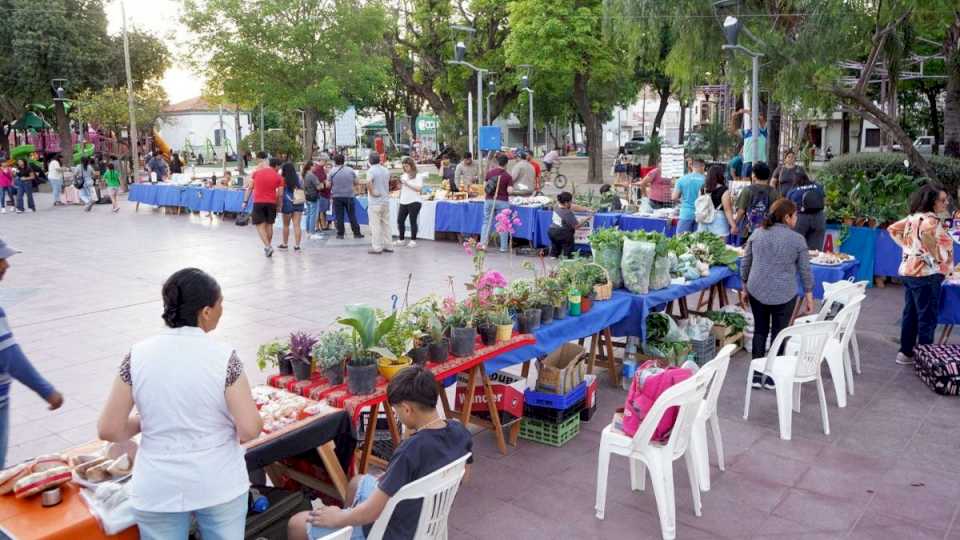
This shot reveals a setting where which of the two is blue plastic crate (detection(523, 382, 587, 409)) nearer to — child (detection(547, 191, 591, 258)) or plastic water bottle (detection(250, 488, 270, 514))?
plastic water bottle (detection(250, 488, 270, 514))

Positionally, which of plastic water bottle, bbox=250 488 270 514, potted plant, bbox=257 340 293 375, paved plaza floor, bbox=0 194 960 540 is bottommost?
paved plaza floor, bbox=0 194 960 540

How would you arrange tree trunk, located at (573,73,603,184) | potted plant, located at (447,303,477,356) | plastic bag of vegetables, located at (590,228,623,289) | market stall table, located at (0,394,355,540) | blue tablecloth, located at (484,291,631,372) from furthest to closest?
tree trunk, located at (573,73,603,184)
plastic bag of vegetables, located at (590,228,623,289)
blue tablecloth, located at (484,291,631,372)
potted plant, located at (447,303,477,356)
market stall table, located at (0,394,355,540)

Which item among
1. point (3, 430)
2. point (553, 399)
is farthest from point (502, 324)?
point (3, 430)

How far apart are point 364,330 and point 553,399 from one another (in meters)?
1.61

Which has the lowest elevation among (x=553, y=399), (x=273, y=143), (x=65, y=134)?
(x=553, y=399)

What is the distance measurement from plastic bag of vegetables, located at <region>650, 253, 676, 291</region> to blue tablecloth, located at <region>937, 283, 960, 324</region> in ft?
8.08

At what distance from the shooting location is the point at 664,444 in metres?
4.05

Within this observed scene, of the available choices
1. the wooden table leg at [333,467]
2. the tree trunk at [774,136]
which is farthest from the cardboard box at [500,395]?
the tree trunk at [774,136]

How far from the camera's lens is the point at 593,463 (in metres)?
4.91

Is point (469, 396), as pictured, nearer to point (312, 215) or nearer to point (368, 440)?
point (368, 440)

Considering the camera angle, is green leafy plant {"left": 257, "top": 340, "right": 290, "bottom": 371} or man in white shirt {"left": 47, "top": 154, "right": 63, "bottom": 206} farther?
man in white shirt {"left": 47, "top": 154, "right": 63, "bottom": 206}

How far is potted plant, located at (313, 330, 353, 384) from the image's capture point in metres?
4.07

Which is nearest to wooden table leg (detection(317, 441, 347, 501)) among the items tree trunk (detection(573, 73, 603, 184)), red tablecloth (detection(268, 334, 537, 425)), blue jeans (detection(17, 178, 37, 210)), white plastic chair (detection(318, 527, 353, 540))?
red tablecloth (detection(268, 334, 537, 425))

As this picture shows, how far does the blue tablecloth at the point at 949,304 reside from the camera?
6672mm
